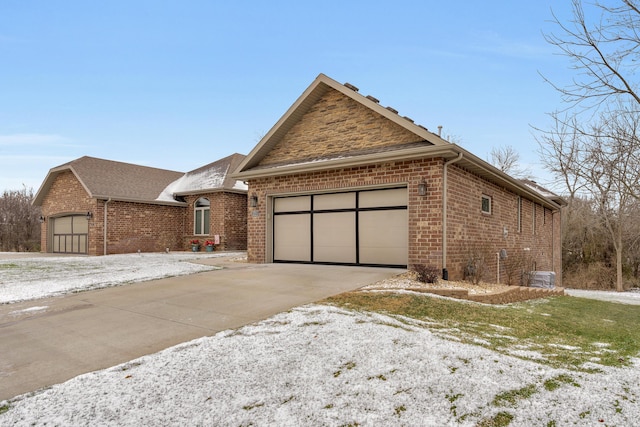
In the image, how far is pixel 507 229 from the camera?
13.4m

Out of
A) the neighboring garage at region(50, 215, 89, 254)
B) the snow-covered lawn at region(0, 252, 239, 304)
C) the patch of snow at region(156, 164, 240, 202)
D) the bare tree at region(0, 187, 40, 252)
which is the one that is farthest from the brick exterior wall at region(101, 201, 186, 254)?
the bare tree at region(0, 187, 40, 252)

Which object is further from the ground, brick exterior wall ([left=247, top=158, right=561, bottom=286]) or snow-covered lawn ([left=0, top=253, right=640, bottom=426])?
brick exterior wall ([left=247, top=158, right=561, bottom=286])

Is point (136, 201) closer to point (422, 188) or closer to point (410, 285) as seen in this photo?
point (422, 188)

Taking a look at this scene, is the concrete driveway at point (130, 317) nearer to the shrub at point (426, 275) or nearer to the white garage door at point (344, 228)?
the shrub at point (426, 275)

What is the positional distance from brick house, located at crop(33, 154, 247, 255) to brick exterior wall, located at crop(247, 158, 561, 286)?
7523 millimetres

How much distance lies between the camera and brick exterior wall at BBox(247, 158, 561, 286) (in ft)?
30.2

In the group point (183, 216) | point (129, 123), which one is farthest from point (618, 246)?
point (129, 123)

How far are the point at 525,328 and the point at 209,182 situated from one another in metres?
18.4

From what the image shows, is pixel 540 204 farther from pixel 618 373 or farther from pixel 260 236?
pixel 618 373

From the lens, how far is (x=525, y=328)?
5195 millimetres

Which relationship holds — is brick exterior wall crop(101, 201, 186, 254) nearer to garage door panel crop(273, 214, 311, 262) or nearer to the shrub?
garage door panel crop(273, 214, 311, 262)

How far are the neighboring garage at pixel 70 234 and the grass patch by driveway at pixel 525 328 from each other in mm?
18639

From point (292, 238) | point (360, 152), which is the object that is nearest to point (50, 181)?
point (292, 238)

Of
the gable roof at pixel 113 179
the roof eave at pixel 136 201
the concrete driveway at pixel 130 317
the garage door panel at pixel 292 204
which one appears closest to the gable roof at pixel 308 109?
the garage door panel at pixel 292 204
